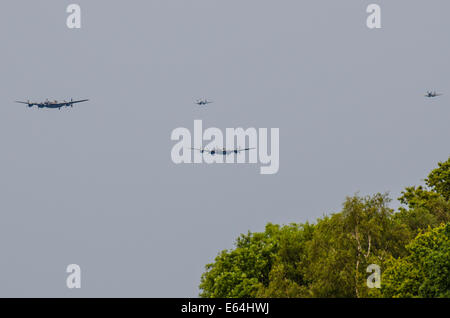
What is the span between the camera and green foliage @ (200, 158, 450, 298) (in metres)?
69.4

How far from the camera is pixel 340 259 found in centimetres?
7412

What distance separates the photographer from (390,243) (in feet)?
254

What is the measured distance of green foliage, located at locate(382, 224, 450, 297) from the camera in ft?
213

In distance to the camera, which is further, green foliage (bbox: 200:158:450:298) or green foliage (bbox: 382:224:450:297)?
green foliage (bbox: 200:158:450:298)

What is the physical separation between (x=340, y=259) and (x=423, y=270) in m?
7.71

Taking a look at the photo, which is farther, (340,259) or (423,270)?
(340,259)

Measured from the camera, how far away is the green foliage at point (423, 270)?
6494 cm

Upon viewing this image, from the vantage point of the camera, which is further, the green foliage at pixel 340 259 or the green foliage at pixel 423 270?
the green foliage at pixel 340 259

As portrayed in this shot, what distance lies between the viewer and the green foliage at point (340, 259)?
2731 inches

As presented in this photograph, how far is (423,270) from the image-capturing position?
69000mm
